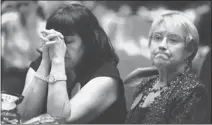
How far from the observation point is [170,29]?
11.4 ft

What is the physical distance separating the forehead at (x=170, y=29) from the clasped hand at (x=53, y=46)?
2.52ft

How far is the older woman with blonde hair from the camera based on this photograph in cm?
339

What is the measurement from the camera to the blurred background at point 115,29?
3529mm

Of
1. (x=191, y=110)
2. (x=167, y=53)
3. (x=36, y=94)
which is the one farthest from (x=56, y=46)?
(x=191, y=110)

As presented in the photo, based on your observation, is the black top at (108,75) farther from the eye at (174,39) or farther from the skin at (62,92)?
the eye at (174,39)

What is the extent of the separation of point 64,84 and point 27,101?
1.11 ft

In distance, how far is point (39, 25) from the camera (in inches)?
143

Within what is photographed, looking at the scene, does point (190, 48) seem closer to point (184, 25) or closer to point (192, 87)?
point (184, 25)

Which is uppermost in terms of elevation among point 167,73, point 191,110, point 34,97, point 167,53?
point 167,53

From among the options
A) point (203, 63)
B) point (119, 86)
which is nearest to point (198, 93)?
point (203, 63)

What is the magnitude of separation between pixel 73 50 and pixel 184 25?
0.92 m

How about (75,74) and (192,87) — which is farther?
(75,74)

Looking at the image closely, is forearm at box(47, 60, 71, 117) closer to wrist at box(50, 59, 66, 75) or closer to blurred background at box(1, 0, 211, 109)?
wrist at box(50, 59, 66, 75)

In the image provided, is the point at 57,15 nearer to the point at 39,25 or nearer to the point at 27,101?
the point at 39,25
